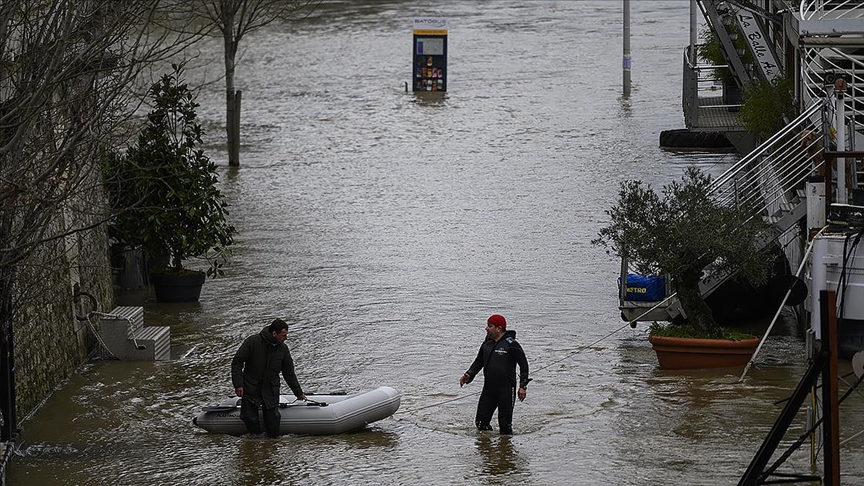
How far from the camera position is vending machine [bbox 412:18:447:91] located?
44.5 m

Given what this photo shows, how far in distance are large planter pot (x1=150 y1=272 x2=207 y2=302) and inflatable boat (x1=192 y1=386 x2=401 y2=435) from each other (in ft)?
24.8

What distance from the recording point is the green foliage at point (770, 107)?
2492 centimetres

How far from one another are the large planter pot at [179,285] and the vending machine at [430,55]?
21.8m

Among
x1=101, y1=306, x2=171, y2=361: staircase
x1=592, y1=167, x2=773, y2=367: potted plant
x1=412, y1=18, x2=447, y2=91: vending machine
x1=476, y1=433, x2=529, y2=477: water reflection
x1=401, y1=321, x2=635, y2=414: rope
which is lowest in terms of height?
x1=476, y1=433, x2=529, y2=477: water reflection

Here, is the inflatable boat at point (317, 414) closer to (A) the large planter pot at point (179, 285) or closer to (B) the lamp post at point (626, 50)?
(A) the large planter pot at point (179, 285)

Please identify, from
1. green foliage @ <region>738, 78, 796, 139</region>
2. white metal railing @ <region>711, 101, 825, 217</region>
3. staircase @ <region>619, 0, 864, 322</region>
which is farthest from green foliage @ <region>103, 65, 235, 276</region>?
green foliage @ <region>738, 78, 796, 139</region>

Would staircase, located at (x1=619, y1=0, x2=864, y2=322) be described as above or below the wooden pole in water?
above

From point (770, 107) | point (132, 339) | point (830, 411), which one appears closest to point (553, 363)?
point (132, 339)

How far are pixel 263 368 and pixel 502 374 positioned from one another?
2594mm

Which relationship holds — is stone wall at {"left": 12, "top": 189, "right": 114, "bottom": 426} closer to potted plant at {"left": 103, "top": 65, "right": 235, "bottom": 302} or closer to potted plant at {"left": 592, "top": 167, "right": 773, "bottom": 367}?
potted plant at {"left": 103, "top": 65, "right": 235, "bottom": 302}

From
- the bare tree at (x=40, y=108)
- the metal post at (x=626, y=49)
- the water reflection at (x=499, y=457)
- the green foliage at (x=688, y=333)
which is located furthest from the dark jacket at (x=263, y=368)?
the metal post at (x=626, y=49)

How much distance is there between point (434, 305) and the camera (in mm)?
22656

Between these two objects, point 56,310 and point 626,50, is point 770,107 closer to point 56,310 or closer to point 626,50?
point 56,310

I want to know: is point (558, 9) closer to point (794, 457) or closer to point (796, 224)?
point (796, 224)
